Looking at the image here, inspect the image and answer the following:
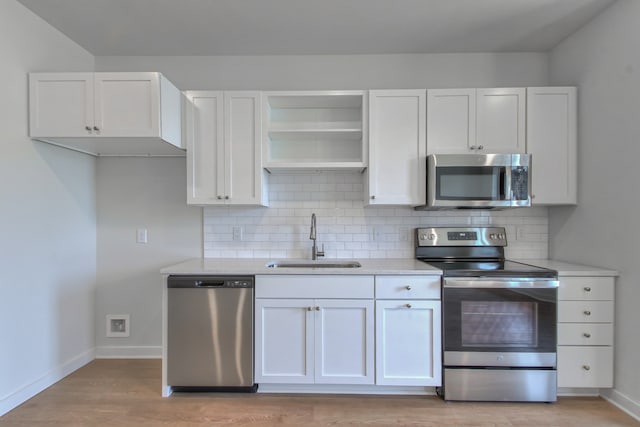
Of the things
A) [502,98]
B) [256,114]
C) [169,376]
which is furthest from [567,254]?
[169,376]

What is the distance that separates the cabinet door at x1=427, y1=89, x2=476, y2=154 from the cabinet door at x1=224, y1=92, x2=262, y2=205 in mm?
1288

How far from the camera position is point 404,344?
2.25 meters

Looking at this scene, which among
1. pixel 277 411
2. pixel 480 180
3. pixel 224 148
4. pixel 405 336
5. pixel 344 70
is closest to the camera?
pixel 277 411

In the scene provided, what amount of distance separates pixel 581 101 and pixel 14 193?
12.9 ft

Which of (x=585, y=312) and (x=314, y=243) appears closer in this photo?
(x=585, y=312)

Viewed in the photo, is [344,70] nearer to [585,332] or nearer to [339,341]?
[339,341]

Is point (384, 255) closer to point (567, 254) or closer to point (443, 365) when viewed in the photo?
point (443, 365)

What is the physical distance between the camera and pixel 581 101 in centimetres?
250

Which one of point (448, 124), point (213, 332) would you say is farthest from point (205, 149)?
point (448, 124)

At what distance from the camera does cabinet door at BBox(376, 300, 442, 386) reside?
88.5 inches

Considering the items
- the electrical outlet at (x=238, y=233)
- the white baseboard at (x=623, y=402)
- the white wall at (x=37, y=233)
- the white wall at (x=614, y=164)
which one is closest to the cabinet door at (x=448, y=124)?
the white wall at (x=614, y=164)

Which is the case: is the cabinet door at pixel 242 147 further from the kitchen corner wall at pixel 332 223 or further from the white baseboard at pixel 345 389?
the white baseboard at pixel 345 389

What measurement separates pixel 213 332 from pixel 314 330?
67 cm

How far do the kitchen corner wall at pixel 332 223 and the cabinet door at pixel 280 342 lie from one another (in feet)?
2.23
